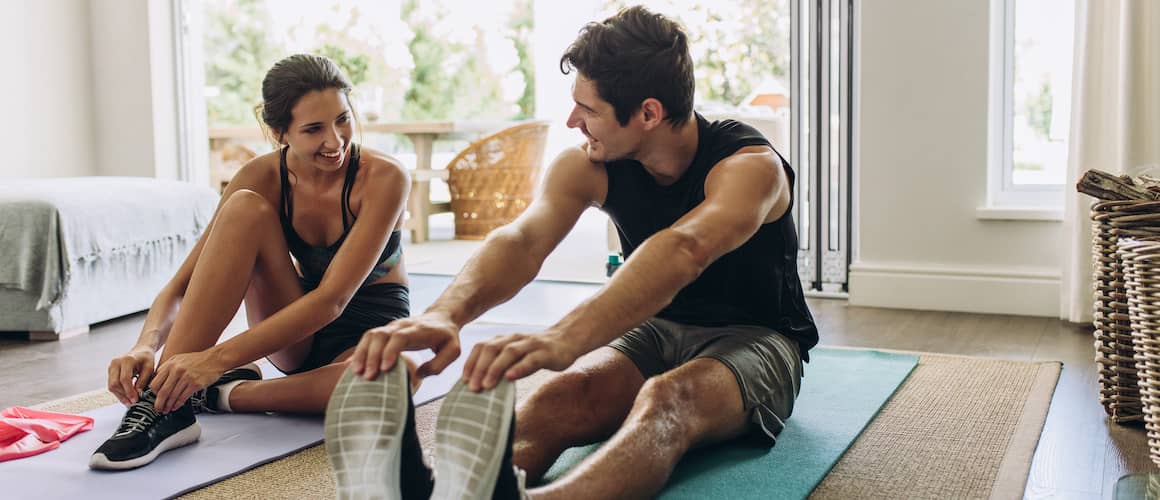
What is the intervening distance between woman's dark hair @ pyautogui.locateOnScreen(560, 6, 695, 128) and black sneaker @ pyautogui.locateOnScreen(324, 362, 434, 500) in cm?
64

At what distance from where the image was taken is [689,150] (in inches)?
68.7

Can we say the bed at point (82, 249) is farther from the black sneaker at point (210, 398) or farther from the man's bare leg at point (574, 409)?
the man's bare leg at point (574, 409)

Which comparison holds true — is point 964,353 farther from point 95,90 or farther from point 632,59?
point 95,90

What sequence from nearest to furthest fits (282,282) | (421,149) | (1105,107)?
(282,282), (1105,107), (421,149)

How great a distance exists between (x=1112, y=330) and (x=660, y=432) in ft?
3.53

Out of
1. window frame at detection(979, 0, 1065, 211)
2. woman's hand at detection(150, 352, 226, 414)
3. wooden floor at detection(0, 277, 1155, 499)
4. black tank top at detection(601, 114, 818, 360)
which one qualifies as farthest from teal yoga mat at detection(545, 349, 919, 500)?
window frame at detection(979, 0, 1065, 211)

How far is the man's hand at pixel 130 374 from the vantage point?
1.75 m

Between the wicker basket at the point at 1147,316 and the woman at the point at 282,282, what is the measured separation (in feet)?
4.40

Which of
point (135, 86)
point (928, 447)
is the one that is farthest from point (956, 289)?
point (135, 86)

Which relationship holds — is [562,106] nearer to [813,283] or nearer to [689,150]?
[813,283]

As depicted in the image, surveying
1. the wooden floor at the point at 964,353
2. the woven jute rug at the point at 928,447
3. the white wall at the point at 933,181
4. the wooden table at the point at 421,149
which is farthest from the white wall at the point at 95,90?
the white wall at the point at 933,181

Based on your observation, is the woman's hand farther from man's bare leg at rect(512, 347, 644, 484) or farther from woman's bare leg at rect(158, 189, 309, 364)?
man's bare leg at rect(512, 347, 644, 484)

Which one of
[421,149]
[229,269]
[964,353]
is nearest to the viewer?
[229,269]

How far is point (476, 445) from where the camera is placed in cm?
112
